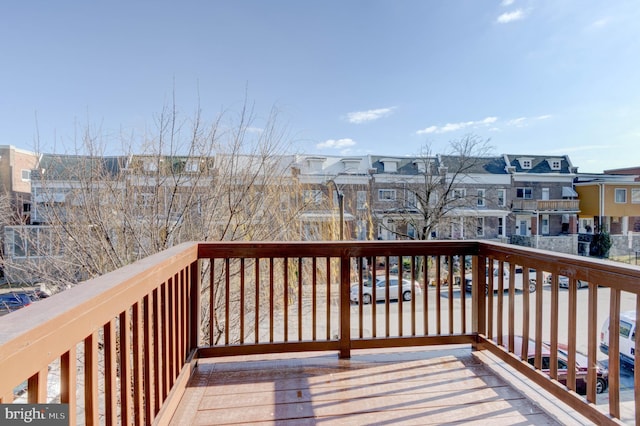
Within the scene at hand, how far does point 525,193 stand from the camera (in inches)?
742

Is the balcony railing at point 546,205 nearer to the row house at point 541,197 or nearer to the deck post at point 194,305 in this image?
the row house at point 541,197

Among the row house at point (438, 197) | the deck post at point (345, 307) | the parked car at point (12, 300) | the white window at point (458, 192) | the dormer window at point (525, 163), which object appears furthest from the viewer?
the dormer window at point (525, 163)

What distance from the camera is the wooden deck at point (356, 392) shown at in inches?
64.1

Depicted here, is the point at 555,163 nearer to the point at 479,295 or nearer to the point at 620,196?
the point at 620,196

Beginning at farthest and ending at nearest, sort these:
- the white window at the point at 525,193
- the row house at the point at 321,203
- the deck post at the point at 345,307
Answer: the white window at the point at 525,193
the row house at the point at 321,203
the deck post at the point at 345,307

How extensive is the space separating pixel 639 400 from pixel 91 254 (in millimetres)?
4783

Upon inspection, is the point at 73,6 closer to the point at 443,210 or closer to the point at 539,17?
the point at 539,17

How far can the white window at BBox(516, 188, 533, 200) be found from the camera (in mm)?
18766

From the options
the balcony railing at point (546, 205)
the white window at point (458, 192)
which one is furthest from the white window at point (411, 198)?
the balcony railing at point (546, 205)

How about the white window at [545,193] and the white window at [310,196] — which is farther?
the white window at [545,193]

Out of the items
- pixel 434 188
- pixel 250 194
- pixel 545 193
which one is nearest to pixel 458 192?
pixel 434 188

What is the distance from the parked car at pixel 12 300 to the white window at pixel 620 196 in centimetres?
2402

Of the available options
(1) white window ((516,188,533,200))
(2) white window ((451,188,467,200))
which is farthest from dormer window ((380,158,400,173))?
(1) white window ((516,188,533,200))

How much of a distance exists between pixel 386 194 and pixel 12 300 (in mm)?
14464
